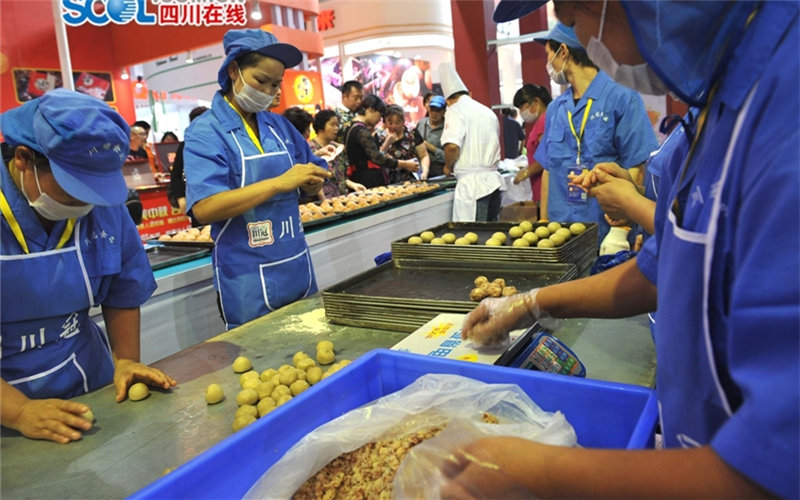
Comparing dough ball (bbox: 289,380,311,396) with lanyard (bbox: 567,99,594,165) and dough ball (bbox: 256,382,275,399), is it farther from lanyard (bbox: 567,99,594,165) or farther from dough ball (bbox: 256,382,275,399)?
lanyard (bbox: 567,99,594,165)

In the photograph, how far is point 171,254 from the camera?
3.35 meters

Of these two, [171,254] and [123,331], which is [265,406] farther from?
[171,254]

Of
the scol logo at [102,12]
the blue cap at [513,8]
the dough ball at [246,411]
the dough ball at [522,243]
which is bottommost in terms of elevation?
the dough ball at [246,411]

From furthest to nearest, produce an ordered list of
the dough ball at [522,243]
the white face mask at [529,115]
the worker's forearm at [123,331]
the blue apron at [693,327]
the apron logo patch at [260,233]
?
the white face mask at [529,115]
the dough ball at [522,243]
the apron logo patch at [260,233]
the worker's forearm at [123,331]
the blue apron at [693,327]

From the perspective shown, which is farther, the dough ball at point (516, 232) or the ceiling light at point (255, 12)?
the ceiling light at point (255, 12)

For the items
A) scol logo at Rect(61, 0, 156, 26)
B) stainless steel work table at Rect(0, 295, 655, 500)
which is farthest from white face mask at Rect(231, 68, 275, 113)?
scol logo at Rect(61, 0, 156, 26)

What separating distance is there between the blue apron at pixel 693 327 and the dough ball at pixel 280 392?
0.98 m

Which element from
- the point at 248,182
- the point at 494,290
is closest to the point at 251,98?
the point at 248,182

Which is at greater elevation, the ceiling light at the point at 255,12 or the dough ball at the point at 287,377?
the ceiling light at the point at 255,12

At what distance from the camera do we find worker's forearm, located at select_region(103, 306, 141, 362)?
1.88 metres

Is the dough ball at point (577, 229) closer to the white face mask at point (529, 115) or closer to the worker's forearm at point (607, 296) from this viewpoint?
the worker's forearm at point (607, 296)

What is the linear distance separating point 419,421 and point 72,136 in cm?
116

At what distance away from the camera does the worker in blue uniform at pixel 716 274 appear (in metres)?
0.52

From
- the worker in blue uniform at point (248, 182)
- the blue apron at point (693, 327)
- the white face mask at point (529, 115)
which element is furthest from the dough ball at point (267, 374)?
the white face mask at point (529, 115)
